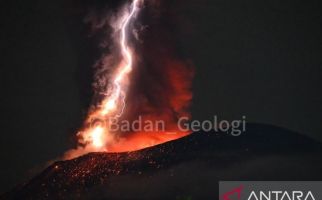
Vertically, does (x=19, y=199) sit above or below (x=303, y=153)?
below

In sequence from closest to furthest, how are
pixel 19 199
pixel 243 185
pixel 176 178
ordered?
pixel 243 185, pixel 176 178, pixel 19 199

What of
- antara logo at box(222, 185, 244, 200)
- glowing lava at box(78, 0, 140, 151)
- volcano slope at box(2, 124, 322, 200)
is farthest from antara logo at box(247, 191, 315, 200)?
glowing lava at box(78, 0, 140, 151)

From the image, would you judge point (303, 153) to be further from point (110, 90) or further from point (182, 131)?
point (110, 90)

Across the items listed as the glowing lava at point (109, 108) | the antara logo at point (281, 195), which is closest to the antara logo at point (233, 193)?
the antara logo at point (281, 195)

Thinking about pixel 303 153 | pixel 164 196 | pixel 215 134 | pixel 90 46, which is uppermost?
pixel 90 46

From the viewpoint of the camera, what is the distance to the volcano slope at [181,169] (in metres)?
18.9

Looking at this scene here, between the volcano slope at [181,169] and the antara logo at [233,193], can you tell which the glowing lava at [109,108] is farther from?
the antara logo at [233,193]

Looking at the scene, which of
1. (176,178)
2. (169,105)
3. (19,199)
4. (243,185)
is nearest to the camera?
→ (243,185)

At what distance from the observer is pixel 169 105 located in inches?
1003

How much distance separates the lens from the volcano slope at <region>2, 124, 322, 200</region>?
18.9 m

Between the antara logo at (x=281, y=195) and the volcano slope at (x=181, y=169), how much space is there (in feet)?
5.68

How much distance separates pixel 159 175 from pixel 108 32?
8.30m

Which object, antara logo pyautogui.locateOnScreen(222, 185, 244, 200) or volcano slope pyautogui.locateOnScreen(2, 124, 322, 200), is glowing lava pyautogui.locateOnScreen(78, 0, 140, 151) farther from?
antara logo pyautogui.locateOnScreen(222, 185, 244, 200)

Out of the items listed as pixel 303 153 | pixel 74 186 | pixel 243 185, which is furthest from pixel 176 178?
pixel 303 153
